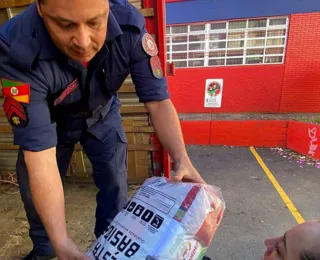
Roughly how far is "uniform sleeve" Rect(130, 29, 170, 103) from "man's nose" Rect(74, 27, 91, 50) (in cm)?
41

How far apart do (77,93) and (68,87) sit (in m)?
0.07

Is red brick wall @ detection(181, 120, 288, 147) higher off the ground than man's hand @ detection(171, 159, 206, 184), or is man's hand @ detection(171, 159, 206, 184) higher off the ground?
man's hand @ detection(171, 159, 206, 184)

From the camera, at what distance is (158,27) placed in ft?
8.46

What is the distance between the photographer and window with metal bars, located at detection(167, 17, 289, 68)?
7.23 m

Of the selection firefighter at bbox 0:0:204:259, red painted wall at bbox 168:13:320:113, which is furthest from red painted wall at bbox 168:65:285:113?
firefighter at bbox 0:0:204:259

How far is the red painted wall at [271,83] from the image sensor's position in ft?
23.4

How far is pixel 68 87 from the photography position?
1.27m

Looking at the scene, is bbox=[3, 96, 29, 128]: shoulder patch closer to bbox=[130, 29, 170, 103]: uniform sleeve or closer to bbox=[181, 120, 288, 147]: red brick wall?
bbox=[130, 29, 170, 103]: uniform sleeve

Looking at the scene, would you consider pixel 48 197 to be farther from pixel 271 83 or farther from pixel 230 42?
pixel 271 83

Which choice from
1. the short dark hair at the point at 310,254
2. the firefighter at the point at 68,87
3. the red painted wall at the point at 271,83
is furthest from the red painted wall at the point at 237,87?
the short dark hair at the point at 310,254

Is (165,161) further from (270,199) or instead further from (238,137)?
(238,137)

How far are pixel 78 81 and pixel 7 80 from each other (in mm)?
299

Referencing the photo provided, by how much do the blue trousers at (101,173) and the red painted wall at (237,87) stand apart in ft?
20.5

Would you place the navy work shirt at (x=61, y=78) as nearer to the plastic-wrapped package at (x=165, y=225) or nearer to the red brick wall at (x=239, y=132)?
the plastic-wrapped package at (x=165, y=225)
